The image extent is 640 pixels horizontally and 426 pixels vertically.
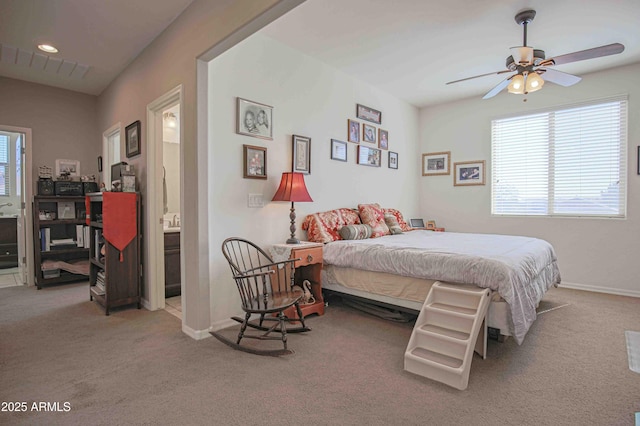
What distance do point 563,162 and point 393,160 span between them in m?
2.25

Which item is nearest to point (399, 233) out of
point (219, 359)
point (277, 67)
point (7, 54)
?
point (277, 67)

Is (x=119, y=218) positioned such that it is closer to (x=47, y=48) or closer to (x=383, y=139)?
(x=47, y=48)

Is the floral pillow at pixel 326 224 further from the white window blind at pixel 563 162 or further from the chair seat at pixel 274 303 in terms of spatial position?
the white window blind at pixel 563 162

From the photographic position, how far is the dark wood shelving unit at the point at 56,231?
4328 millimetres

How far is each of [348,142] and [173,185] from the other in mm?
2540

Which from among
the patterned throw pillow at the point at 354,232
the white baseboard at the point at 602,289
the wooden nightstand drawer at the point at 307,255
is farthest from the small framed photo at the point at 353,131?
the white baseboard at the point at 602,289

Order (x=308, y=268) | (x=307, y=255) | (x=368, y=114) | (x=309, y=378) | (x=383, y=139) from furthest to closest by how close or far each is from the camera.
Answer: (x=383, y=139)
(x=368, y=114)
(x=308, y=268)
(x=307, y=255)
(x=309, y=378)

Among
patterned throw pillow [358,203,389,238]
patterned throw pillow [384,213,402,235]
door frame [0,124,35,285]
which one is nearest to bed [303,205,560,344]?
patterned throw pillow [358,203,389,238]

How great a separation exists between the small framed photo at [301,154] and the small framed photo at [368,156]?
3.27 ft

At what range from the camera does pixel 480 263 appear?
7.84 feet

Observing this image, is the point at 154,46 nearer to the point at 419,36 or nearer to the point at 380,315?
the point at 419,36

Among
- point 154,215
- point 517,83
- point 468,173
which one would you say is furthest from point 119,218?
point 468,173

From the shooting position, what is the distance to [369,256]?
308cm

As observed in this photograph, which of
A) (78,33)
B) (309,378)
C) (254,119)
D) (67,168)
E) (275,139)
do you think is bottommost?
(309,378)
